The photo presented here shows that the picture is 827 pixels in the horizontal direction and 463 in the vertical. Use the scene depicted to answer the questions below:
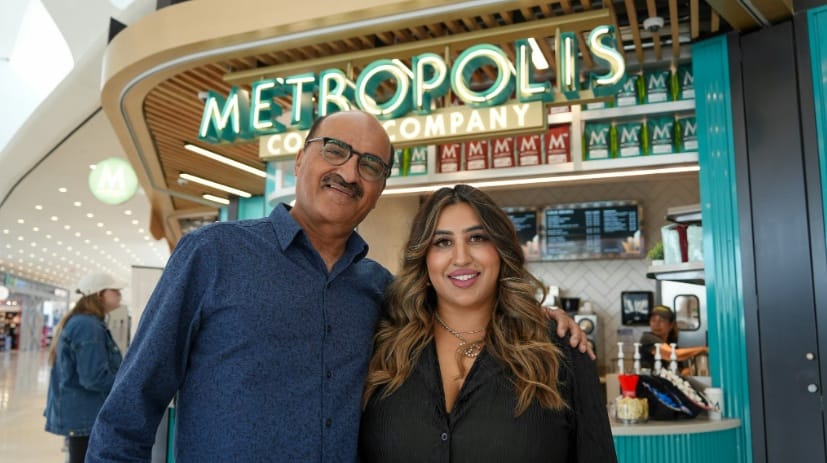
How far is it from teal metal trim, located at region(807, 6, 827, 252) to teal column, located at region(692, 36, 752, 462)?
455mm

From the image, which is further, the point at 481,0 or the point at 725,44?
the point at 725,44

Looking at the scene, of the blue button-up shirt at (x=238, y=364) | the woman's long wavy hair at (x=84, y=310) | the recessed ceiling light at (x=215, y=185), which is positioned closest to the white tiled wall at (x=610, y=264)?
the woman's long wavy hair at (x=84, y=310)

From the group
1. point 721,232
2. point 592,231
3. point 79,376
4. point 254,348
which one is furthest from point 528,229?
point 254,348

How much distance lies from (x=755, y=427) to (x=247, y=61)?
4.10m

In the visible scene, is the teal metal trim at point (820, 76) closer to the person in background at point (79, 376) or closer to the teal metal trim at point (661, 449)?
the teal metal trim at point (661, 449)

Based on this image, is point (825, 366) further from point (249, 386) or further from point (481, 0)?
point (249, 386)

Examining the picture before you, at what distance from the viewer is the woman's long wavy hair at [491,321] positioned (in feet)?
5.78

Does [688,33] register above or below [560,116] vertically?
above

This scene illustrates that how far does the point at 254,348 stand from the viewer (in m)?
1.58

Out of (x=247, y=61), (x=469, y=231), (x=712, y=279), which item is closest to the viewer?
(x=469, y=231)

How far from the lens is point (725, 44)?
4188 mm

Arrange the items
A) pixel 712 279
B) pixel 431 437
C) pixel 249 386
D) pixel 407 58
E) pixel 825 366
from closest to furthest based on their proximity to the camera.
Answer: pixel 249 386, pixel 431 437, pixel 825 366, pixel 712 279, pixel 407 58

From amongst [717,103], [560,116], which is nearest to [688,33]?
[717,103]

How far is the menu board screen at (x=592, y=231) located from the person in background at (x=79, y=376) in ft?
13.7
